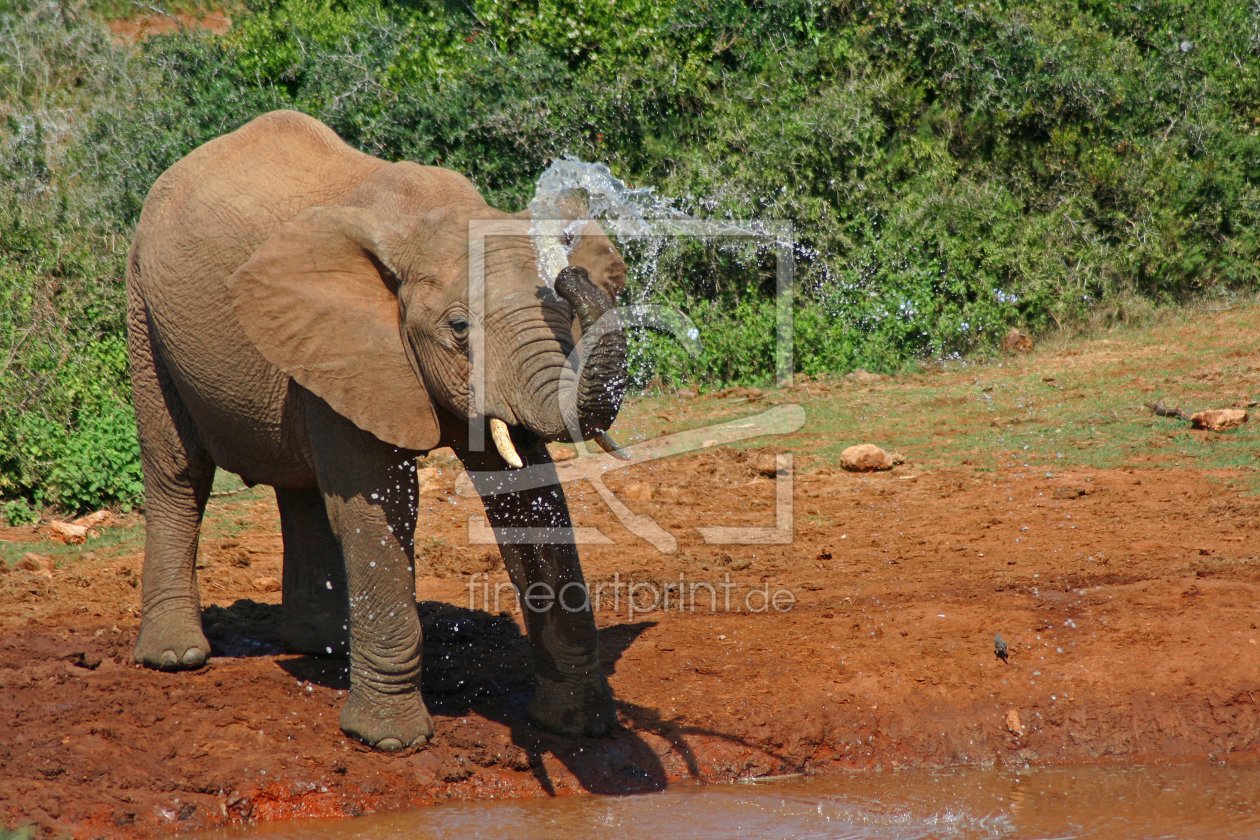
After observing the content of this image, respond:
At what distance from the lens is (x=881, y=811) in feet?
15.1

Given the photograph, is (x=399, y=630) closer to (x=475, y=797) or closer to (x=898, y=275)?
(x=475, y=797)

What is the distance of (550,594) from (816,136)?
8298 mm

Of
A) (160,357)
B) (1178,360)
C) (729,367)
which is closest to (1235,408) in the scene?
(1178,360)

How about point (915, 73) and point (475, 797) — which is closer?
point (475, 797)

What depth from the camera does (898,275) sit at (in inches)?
469

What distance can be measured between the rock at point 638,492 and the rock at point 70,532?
3.40 metres

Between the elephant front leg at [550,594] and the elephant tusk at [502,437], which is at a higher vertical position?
the elephant tusk at [502,437]

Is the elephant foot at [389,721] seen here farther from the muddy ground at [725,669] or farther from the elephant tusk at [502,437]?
the elephant tusk at [502,437]

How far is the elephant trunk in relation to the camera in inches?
141

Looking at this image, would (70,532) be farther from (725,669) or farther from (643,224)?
(643,224)

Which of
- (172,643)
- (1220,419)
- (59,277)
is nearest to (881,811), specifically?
(172,643)

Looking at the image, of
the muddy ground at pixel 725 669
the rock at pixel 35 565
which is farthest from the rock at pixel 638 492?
the rock at pixel 35 565

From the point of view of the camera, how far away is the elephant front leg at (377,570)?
15.1 ft

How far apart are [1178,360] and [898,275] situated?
8.52 ft
